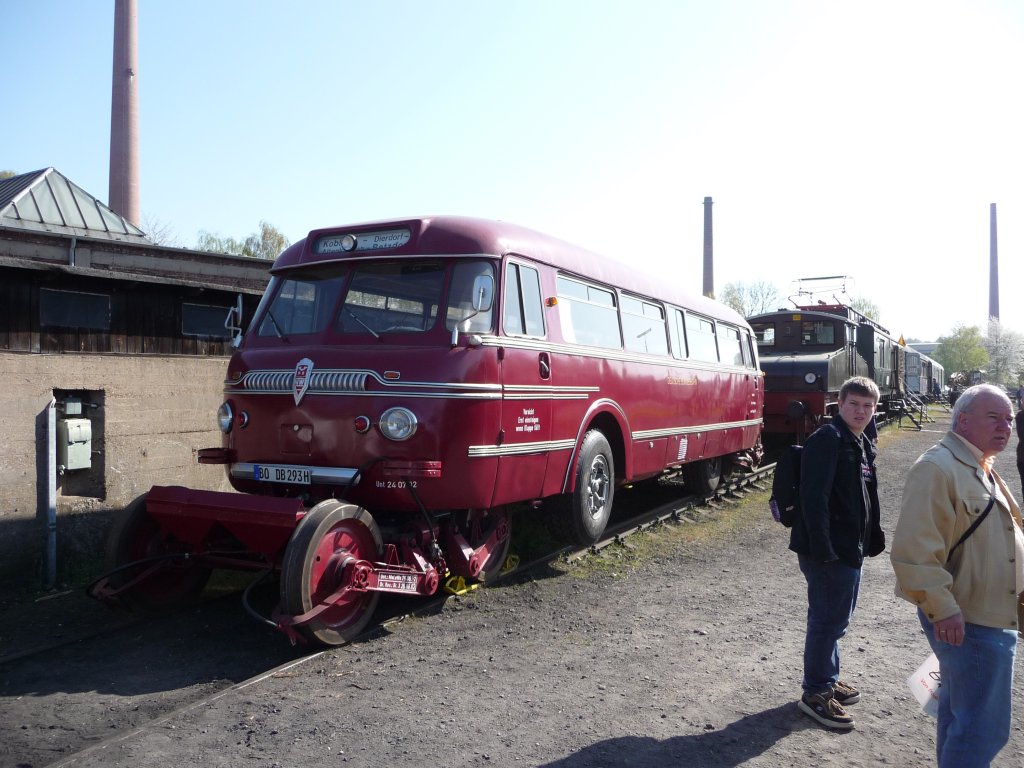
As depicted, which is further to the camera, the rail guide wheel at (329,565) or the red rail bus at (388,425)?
the red rail bus at (388,425)

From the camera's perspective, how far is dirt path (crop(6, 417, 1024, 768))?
384 centimetres

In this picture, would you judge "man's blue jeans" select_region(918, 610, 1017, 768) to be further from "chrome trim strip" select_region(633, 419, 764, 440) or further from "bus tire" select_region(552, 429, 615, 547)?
"chrome trim strip" select_region(633, 419, 764, 440)

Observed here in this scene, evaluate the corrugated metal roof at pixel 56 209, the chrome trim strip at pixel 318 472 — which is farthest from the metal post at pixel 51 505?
the corrugated metal roof at pixel 56 209

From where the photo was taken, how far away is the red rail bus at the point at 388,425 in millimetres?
5250

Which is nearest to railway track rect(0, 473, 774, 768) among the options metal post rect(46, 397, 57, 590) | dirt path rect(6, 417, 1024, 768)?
dirt path rect(6, 417, 1024, 768)

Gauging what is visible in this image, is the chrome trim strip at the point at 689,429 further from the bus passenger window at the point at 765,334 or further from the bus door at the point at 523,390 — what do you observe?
the bus passenger window at the point at 765,334

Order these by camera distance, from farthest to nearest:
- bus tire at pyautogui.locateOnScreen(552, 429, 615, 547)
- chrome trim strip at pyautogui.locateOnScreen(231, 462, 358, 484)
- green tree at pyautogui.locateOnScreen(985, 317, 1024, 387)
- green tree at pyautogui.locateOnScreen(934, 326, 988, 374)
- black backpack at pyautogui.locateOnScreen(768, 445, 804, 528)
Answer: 1. green tree at pyautogui.locateOnScreen(934, 326, 988, 374)
2. green tree at pyautogui.locateOnScreen(985, 317, 1024, 387)
3. bus tire at pyautogui.locateOnScreen(552, 429, 615, 547)
4. chrome trim strip at pyautogui.locateOnScreen(231, 462, 358, 484)
5. black backpack at pyautogui.locateOnScreen(768, 445, 804, 528)

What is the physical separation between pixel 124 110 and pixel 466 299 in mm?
29655

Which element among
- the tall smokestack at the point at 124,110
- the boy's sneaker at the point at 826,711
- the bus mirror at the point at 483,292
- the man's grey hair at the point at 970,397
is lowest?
the boy's sneaker at the point at 826,711

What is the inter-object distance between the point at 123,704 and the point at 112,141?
99.9ft

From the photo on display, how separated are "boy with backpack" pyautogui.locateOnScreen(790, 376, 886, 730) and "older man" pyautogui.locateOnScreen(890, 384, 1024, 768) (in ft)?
2.99

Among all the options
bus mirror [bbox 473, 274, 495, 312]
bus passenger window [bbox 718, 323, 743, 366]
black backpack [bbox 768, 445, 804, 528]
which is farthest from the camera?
bus passenger window [bbox 718, 323, 743, 366]

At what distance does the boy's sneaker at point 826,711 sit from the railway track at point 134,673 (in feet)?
9.12

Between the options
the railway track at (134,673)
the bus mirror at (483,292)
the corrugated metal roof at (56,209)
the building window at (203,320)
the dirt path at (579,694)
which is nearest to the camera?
the dirt path at (579,694)
